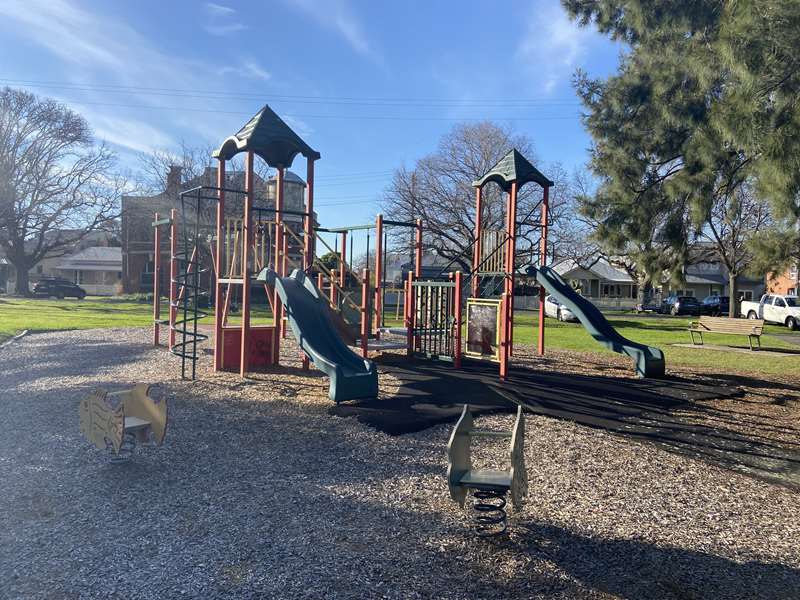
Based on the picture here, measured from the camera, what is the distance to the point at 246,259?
977 cm

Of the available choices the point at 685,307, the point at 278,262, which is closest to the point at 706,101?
the point at 278,262

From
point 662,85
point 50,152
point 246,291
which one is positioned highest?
point 50,152

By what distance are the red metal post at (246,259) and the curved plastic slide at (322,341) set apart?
310 mm

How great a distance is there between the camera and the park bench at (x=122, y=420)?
204 inches

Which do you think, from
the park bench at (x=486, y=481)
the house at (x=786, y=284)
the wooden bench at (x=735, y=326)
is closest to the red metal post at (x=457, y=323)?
the park bench at (x=486, y=481)

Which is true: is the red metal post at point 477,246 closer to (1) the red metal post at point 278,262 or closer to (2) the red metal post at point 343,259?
(2) the red metal post at point 343,259

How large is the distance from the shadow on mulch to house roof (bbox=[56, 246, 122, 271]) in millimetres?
61848

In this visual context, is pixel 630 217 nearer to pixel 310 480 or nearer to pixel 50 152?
pixel 310 480

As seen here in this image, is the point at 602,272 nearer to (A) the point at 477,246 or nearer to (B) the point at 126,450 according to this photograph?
(A) the point at 477,246

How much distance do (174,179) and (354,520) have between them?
128ft

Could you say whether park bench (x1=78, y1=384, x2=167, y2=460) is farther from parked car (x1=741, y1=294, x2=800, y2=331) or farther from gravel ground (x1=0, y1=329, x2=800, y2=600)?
parked car (x1=741, y1=294, x2=800, y2=331)

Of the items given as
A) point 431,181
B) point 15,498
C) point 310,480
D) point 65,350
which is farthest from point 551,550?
point 431,181

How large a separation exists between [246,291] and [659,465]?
21.6 ft

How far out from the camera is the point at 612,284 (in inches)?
2410
